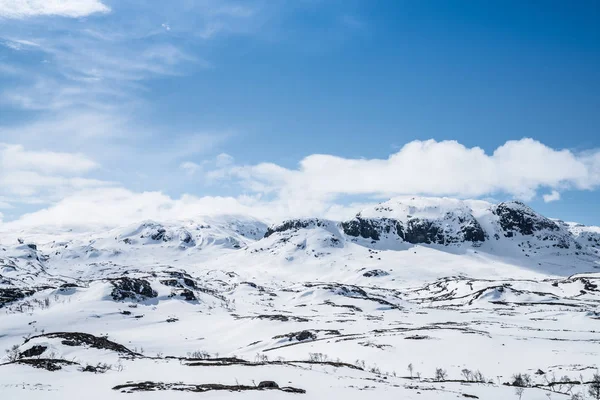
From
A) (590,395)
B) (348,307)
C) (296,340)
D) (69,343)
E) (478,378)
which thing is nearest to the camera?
(590,395)

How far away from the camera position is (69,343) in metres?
39.4

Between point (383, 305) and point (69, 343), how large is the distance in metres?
95.2

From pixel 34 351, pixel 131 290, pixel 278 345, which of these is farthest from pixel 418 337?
pixel 131 290

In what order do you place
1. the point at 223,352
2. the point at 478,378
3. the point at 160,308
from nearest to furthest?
1. the point at 478,378
2. the point at 223,352
3. the point at 160,308

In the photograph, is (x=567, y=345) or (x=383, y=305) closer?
(x=567, y=345)

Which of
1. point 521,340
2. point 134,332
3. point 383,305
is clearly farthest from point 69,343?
point 383,305

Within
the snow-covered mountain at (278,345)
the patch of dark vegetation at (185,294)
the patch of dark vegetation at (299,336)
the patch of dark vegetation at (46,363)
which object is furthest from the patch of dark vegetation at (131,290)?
the patch of dark vegetation at (46,363)

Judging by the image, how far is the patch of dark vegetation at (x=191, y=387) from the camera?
1811 cm

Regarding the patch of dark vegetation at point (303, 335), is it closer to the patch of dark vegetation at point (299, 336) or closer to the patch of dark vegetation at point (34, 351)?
the patch of dark vegetation at point (299, 336)

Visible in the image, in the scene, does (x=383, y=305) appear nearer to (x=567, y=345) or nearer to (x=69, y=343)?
(x=567, y=345)

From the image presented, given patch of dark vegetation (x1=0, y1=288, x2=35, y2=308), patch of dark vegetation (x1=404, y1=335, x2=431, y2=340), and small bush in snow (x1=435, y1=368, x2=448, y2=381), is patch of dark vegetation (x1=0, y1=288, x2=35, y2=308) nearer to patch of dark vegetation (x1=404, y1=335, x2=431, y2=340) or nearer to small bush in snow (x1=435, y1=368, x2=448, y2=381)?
patch of dark vegetation (x1=404, y1=335, x2=431, y2=340)

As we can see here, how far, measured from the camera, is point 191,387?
1881 cm

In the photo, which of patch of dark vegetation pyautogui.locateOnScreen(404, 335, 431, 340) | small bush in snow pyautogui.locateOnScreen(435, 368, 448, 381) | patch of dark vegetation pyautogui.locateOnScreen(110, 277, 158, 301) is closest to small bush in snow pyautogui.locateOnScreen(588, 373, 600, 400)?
small bush in snow pyautogui.locateOnScreen(435, 368, 448, 381)

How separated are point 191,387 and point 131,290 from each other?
8469 centimetres
